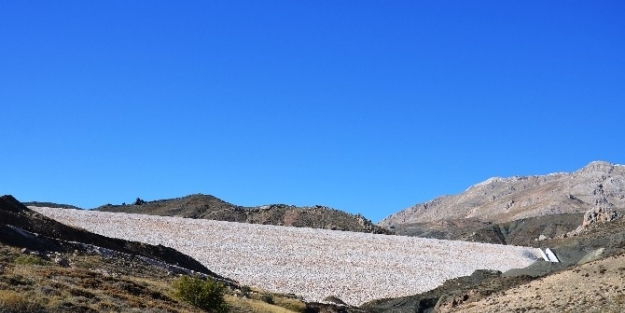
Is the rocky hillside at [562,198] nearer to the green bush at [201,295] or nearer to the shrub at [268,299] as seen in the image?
the shrub at [268,299]

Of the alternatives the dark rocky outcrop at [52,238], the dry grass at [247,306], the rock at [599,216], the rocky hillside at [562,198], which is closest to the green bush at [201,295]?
the dry grass at [247,306]

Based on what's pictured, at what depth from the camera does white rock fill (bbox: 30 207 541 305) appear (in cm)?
4847

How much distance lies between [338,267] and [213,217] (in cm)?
3127

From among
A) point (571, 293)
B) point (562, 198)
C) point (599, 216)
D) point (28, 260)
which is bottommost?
point (28, 260)

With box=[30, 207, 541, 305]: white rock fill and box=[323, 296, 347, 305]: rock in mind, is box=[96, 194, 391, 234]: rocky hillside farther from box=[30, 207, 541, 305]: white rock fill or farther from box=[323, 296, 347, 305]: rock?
box=[323, 296, 347, 305]: rock

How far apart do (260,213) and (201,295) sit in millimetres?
60462

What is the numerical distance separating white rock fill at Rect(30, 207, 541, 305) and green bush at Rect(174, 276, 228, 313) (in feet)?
68.3

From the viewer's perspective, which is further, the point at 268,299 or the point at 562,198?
the point at 562,198

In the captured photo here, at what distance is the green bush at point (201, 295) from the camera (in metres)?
23.3

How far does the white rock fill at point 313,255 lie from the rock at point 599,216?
20.9 metres

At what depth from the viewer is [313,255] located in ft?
186

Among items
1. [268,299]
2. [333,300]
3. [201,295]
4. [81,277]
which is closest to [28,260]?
[81,277]

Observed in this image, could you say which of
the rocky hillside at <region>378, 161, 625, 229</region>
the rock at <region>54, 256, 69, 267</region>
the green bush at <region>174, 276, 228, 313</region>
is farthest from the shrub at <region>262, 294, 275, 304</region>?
the rocky hillside at <region>378, 161, 625, 229</region>

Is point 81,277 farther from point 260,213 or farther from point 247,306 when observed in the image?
point 260,213
